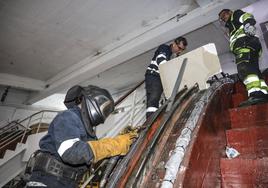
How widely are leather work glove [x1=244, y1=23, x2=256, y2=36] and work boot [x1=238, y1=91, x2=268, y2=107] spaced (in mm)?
1059

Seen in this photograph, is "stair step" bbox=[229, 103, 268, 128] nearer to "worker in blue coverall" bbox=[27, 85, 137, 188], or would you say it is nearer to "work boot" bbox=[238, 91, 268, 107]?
"work boot" bbox=[238, 91, 268, 107]

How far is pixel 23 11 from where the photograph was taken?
185 inches

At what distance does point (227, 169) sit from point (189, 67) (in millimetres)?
1673

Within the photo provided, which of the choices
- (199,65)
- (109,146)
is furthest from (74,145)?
(199,65)

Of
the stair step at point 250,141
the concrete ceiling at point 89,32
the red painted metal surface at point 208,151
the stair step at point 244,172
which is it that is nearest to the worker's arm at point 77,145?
the red painted metal surface at point 208,151

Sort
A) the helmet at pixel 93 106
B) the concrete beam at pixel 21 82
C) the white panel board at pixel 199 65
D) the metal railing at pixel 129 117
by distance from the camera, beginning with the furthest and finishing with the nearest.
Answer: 1. the concrete beam at pixel 21 82
2. the metal railing at pixel 129 117
3. the white panel board at pixel 199 65
4. the helmet at pixel 93 106

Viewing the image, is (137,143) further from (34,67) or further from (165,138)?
(34,67)

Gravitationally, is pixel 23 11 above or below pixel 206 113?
above

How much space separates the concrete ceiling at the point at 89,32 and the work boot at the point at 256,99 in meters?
2.09

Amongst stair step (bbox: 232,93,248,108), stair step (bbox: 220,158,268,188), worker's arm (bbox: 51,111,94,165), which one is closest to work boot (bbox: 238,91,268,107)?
stair step (bbox: 232,93,248,108)

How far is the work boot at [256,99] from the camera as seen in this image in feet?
8.70

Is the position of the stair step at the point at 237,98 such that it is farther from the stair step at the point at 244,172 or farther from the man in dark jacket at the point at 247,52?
the stair step at the point at 244,172

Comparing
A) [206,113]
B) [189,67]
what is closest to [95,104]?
[206,113]

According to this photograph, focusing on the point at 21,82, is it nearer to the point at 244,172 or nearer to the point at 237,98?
the point at 237,98
